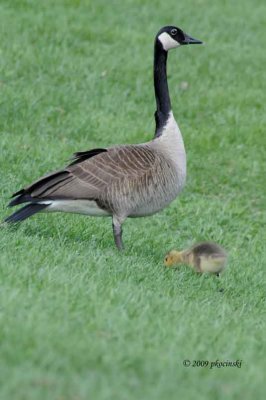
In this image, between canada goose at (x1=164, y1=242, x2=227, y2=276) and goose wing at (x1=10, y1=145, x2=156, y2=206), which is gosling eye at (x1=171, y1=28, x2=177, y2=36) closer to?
goose wing at (x1=10, y1=145, x2=156, y2=206)

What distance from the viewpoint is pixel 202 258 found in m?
7.58

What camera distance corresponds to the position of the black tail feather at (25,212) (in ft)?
24.4

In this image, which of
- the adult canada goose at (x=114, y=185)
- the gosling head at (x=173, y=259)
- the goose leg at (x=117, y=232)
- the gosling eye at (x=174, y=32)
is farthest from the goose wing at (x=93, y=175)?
the gosling eye at (x=174, y=32)

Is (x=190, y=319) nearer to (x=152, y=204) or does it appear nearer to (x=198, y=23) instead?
(x=152, y=204)

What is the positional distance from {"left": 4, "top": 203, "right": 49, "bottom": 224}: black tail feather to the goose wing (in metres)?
0.06

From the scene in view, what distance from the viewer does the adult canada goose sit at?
763 cm

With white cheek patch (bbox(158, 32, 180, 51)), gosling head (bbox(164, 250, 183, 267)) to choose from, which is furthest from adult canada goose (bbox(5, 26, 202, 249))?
white cheek patch (bbox(158, 32, 180, 51))

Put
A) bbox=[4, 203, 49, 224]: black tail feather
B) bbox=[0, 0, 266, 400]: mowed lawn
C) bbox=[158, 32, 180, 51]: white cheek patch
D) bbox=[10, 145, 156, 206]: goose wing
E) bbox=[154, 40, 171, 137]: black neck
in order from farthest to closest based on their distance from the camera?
bbox=[158, 32, 180, 51]: white cheek patch, bbox=[154, 40, 171, 137]: black neck, bbox=[10, 145, 156, 206]: goose wing, bbox=[4, 203, 49, 224]: black tail feather, bbox=[0, 0, 266, 400]: mowed lawn

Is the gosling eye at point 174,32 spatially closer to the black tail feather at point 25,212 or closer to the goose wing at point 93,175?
the goose wing at point 93,175

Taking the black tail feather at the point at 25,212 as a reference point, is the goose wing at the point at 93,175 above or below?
above

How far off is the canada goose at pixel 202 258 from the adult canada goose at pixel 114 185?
53cm

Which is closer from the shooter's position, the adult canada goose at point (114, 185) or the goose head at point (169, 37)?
the adult canada goose at point (114, 185)

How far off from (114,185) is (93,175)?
0.69 ft

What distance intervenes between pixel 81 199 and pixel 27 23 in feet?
29.4
